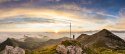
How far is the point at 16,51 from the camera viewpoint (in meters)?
167

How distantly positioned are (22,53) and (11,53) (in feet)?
32.8

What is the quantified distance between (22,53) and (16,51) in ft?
21.7

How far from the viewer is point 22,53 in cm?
17275

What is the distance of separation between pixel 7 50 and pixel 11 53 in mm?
7770

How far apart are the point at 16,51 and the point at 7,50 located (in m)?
8.23

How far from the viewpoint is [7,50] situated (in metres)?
171

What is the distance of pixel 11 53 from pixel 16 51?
13.0ft

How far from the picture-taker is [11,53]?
165 meters
